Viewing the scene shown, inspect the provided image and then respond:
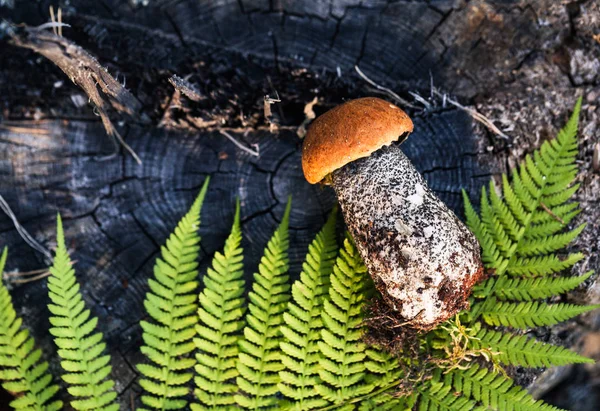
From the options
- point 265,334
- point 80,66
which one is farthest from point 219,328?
point 80,66

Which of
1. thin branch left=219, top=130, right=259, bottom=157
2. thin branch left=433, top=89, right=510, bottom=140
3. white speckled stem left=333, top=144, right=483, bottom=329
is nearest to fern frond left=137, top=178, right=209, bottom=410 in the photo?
thin branch left=219, top=130, right=259, bottom=157

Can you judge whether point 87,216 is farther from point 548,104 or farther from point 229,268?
point 548,104

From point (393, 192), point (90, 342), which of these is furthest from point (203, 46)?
point (90, 342)

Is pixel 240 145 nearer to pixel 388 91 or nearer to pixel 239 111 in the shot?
pixel 239 111

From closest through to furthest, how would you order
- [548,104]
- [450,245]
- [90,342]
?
[450,245], [90,342], [548,104]

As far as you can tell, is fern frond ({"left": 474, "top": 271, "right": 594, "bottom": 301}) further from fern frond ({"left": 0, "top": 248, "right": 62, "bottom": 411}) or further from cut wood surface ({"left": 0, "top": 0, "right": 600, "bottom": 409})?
fern frond ({"left": 0, "top": 248, "right": 62, "bottom": 411})
